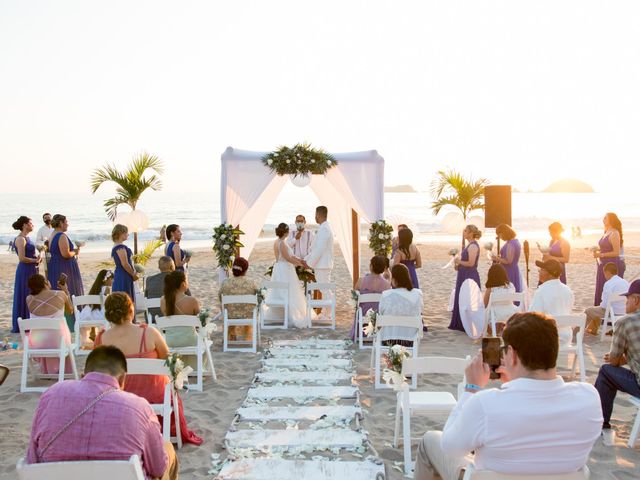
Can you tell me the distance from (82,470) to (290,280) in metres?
6.97

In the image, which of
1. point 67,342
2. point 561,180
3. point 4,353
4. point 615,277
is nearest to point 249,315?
point 67,342

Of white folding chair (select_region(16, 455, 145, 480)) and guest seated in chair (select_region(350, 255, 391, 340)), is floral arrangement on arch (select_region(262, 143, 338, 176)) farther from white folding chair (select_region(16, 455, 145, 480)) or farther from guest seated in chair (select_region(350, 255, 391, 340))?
white folding chair (select_region(16, 455, 145, 480))

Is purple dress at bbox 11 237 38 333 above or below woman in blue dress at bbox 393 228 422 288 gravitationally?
below

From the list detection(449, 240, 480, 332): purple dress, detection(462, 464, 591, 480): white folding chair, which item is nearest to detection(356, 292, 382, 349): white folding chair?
detection(449, 240, 480, 332): purple dress

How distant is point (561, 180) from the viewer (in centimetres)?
11362

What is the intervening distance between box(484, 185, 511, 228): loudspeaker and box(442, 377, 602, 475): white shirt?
764 cm

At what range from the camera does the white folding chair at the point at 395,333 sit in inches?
229

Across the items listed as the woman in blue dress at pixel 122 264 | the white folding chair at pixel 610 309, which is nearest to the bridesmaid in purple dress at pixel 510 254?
the white folding chair at pixel 610 309

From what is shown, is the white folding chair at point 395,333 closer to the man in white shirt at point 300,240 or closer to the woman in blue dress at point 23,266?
the man in white shirt at point 300,240

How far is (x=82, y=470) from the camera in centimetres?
254

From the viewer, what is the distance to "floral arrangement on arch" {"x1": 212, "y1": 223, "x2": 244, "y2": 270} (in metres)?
9.73

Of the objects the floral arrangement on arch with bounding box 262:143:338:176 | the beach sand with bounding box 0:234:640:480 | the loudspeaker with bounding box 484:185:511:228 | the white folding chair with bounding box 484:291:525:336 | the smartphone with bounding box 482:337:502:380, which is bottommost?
the beach sand with bounding box 0:234:640:480

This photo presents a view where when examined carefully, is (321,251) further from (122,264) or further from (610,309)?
(610,309)

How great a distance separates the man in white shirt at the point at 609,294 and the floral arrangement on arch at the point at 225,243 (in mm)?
5230
